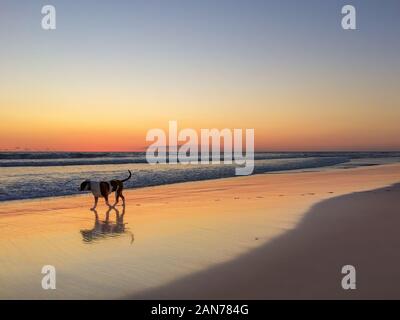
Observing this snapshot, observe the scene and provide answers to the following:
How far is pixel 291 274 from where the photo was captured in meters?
5.02

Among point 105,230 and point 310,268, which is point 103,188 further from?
point 310,268

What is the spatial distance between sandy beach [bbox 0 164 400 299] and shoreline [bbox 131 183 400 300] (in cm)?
1

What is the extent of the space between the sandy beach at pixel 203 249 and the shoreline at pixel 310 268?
0.04 feet

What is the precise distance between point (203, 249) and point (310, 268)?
1.66 metres

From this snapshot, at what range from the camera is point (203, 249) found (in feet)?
20.4

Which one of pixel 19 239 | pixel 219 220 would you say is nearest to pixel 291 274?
pixel 219 220

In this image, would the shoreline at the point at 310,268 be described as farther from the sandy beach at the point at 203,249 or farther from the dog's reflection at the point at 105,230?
the dog's reflection at the point at 105,230

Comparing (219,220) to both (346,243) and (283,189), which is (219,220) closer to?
(346,243)

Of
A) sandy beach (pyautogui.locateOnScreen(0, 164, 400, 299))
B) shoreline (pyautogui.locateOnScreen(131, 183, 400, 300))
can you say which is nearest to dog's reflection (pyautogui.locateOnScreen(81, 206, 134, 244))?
sandy beach (pyautogui.locateOnScreen(0, 164, 400, 299))

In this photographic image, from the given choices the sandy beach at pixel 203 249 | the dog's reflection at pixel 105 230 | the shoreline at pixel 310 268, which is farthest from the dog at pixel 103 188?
the shoreline at pixel 310 268

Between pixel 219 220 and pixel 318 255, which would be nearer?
pixel 318 255

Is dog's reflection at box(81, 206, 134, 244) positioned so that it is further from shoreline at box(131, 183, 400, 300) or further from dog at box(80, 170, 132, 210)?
shoreline at box(131, 183, 400, 300)

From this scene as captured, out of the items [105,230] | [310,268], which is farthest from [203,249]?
[105,230]
